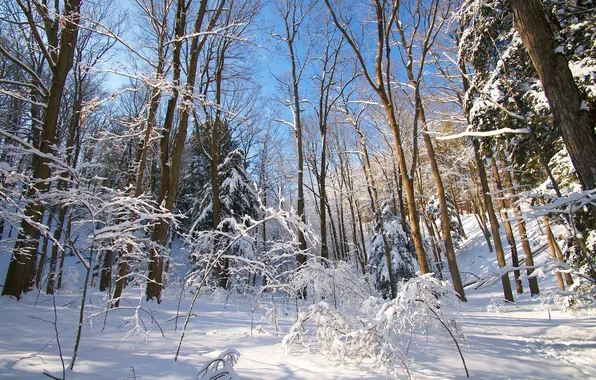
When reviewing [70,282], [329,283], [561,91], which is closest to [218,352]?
[329,283]

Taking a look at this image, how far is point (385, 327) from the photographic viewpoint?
264cm

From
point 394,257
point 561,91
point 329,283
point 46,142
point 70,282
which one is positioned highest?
point 46,142

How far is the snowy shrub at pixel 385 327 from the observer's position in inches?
104

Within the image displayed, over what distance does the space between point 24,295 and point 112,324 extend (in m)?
2.23

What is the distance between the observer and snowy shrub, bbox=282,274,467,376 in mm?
2633

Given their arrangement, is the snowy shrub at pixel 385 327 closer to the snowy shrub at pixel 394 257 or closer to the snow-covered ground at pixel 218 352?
the snow-covered ground at pixel 218 352

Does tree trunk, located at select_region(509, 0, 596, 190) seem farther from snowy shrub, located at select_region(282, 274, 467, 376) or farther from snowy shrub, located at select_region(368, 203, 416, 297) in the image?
snowy shrub, located at select_region(368, 203, 416, 297)

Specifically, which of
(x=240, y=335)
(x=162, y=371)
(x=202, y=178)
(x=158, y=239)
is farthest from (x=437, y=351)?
(x=202, y=178)

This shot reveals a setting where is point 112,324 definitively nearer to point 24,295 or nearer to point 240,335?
point 240,335

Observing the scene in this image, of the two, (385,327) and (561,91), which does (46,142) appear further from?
(561,91)

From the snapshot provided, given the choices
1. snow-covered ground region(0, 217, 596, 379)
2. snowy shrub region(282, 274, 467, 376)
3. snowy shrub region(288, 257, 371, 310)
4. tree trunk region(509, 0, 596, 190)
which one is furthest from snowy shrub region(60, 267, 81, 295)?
tree trunk region(509, 0, 596, 190)

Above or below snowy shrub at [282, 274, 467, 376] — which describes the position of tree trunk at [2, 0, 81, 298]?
above

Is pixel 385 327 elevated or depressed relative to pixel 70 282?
depressed

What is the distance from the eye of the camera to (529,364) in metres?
3.15
